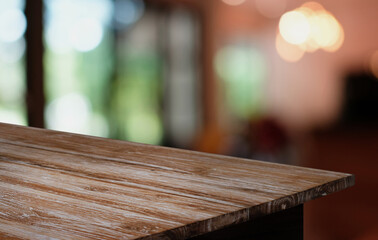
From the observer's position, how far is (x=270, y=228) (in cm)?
60

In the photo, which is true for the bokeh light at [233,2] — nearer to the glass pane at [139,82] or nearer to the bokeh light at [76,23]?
the glass pane at [139,82]

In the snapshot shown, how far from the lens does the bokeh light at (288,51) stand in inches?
361

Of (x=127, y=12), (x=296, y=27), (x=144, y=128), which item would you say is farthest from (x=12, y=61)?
(x=296, y=27)

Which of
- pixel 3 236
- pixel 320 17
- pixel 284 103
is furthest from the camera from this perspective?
pixel 284 103

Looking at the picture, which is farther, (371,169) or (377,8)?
(377,8)

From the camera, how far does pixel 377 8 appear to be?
848cm

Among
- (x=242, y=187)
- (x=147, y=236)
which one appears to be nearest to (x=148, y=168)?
(x=242, y=187)

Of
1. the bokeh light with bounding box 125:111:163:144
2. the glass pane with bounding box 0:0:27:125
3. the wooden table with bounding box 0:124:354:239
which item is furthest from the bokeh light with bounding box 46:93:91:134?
the wooden table with bounding box 0:124:354:239

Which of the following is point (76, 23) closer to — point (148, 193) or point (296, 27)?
point (296, 27)

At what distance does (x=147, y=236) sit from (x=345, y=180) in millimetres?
290

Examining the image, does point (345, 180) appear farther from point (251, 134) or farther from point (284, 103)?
point (284, 103)

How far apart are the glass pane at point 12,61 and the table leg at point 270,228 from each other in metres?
4.26

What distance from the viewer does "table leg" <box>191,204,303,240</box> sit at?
55cm

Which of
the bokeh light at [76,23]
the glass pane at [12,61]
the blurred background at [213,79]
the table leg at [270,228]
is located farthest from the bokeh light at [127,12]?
the table leg at [270,228]
